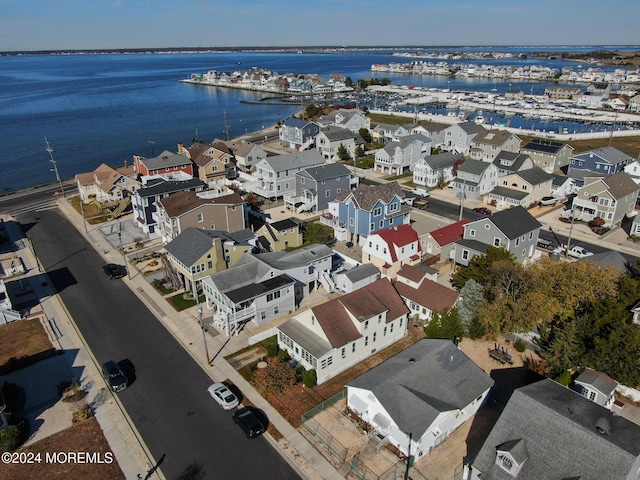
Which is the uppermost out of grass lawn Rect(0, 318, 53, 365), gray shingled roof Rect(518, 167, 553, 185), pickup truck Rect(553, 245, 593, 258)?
gray shingled roof Rect(518, 167, 553, 185)

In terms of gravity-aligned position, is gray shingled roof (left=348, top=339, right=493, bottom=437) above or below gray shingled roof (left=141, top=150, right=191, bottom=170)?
below

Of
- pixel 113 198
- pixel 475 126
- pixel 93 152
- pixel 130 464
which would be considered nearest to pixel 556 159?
pixel 475 126

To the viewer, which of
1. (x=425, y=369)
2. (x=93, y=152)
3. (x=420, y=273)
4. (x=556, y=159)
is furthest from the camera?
(x=93, y=152)

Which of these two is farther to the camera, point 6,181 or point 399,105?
point 399,105

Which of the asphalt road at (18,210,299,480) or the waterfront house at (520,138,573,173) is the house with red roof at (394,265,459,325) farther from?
the waterfront house at (520,138,573,173)

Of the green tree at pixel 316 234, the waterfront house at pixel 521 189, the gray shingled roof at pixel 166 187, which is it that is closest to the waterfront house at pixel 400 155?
the waterfront house at pixel 521 189

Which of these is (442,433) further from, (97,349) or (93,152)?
(93,152)

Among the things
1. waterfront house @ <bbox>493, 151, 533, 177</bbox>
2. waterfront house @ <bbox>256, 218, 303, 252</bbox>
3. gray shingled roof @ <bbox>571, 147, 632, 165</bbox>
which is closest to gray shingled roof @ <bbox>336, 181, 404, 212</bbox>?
waterfront house @ <bbox>256, 218, 303, 252</bbox>
